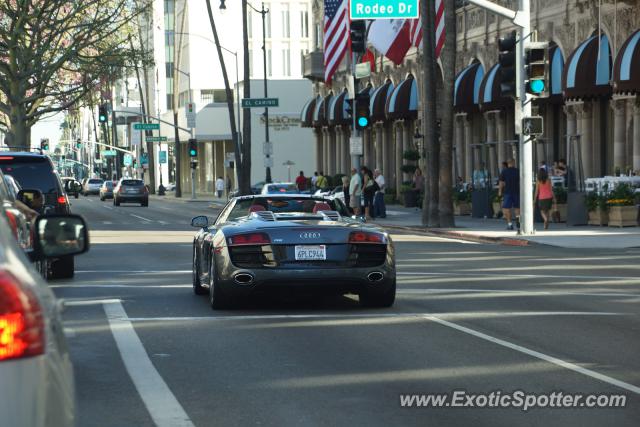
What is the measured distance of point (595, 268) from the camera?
2105 centimetres

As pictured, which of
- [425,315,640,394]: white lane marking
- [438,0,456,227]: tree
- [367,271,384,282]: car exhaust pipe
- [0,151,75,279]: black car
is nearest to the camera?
[425,315,640,394]: white lane marking

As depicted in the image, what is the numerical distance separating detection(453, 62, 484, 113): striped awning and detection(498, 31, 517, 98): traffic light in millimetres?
18948

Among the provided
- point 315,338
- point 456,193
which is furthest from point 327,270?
point 456,193

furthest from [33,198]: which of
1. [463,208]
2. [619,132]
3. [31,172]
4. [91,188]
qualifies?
[91,188]

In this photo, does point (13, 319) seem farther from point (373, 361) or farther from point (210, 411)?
point (373, 361)

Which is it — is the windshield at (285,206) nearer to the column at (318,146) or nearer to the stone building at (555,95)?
the stone building at (555,95)

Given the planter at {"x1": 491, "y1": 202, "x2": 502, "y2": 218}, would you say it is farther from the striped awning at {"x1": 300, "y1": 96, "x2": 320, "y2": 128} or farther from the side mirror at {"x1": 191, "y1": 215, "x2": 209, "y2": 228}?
the striped awning at {"x1": 300, "y1": 96, "x2": 320, "y2": 128}

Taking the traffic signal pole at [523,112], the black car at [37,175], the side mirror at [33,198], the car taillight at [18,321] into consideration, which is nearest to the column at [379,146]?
the traffic signal pole at [523,112]

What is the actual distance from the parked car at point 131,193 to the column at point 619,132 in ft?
134

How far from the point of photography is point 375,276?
45.5ft

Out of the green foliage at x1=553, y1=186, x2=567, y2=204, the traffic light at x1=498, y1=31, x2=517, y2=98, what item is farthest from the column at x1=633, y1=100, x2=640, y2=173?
the traffic light at x1=498, y1=31, x2=517, y2=98

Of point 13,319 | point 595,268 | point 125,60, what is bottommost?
point 595,268

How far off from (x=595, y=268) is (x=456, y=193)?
26535mm

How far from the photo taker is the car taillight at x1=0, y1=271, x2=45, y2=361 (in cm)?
335
